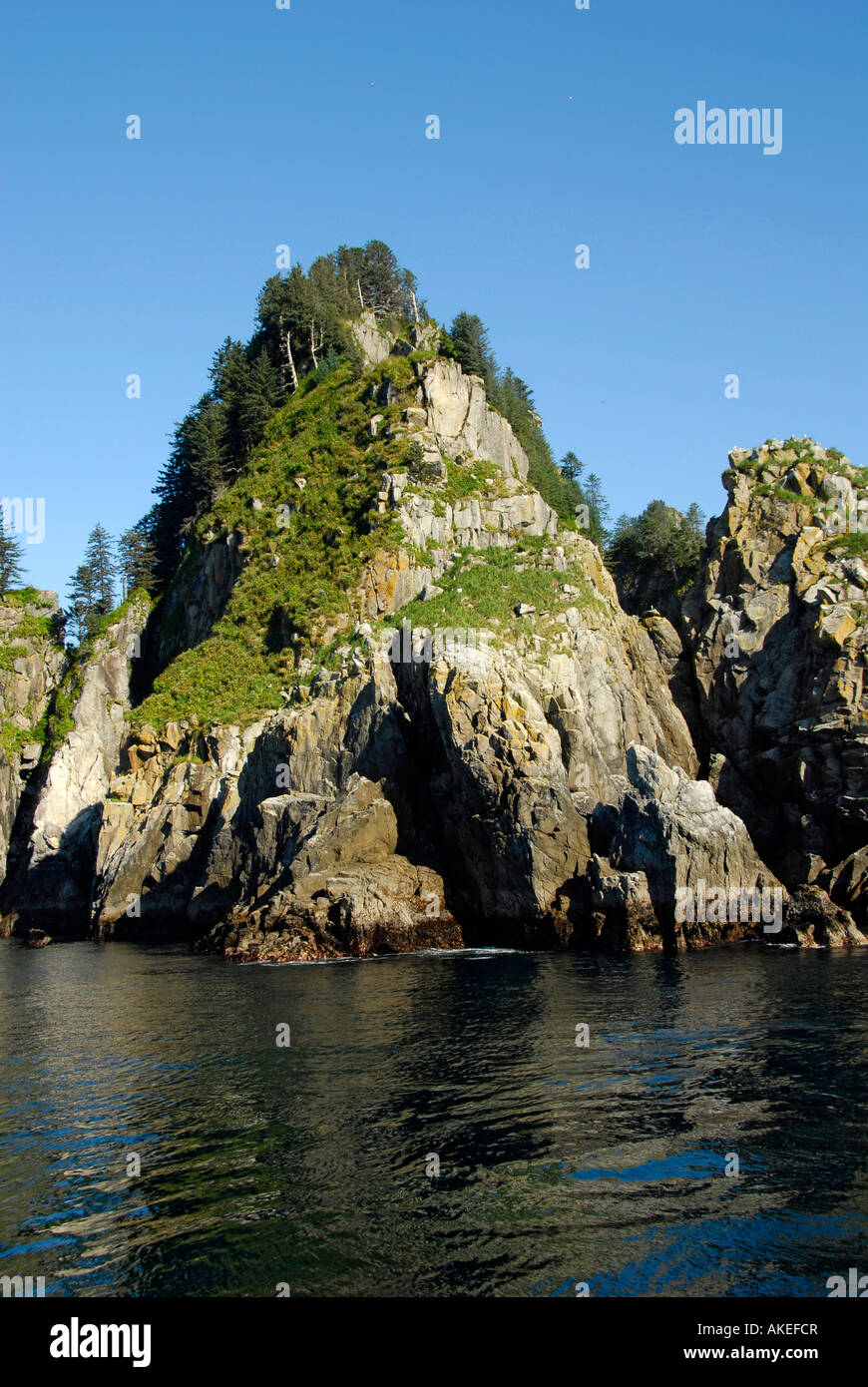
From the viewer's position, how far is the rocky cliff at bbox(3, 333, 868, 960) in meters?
51.2

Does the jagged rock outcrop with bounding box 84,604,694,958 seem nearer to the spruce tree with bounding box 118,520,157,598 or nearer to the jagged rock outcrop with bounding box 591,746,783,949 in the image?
the jagged rock outcrop with bounding box 591,746,783,949

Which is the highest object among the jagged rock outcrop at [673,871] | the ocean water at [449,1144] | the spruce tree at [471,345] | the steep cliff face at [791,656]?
the spruce tree at [471,345]

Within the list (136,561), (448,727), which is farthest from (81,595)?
(448,727)

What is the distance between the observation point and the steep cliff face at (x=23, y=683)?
87.1 metres

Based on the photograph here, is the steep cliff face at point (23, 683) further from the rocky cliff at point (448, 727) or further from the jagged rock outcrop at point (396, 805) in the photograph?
the jagged rock outcrop at point (396, 805)

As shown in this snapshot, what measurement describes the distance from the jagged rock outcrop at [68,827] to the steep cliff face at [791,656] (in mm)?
51788

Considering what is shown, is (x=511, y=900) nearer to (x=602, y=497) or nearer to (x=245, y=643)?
(x=245, y=643)

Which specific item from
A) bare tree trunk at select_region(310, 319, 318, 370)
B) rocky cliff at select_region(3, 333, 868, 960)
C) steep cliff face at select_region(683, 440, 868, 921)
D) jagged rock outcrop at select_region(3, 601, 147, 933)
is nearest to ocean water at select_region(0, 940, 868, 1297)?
Result: rocky cliff at select_region(3, 333, 868, 960)

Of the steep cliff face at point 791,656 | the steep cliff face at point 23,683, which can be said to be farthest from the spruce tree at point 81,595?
the steep cliff face at point 791,656

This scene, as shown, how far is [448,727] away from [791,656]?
2560 centimetres

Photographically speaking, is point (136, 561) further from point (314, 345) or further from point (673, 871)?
point (673, 871)

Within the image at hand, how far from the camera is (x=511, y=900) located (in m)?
52.5

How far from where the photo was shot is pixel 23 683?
307 ft

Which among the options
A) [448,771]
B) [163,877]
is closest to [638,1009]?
[448,771]
